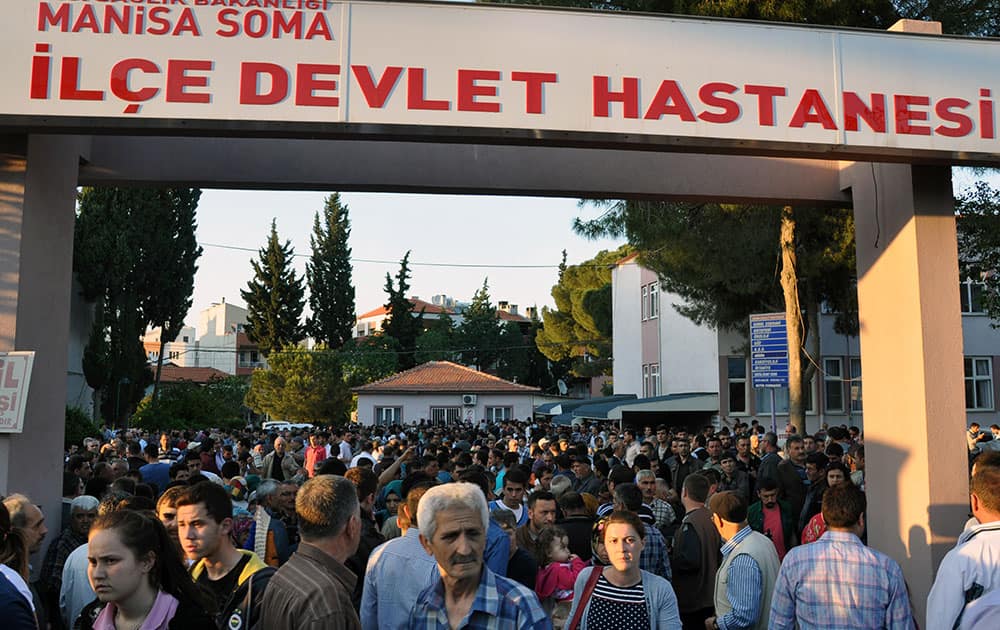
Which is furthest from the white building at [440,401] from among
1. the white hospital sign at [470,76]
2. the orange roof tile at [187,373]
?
the white hospital sign at [470,76]

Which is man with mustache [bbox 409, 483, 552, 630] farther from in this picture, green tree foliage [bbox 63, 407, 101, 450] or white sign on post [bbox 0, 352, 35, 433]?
green tree foliage [bbox 63, 407, 101, 450]

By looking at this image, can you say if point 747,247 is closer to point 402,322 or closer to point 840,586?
point 840,586

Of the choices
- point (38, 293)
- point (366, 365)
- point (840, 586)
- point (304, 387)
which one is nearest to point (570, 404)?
point (366, 365)

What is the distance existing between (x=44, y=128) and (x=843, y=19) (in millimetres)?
10134

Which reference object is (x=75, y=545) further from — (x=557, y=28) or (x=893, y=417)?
(x=893, y=417)

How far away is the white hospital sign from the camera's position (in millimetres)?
6469

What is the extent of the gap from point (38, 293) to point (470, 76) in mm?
3919

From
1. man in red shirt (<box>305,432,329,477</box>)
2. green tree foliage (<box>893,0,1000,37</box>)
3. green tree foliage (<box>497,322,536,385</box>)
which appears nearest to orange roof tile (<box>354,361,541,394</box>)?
green tree foliage (<box>497,322,536,385</box>)

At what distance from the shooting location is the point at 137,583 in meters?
3.38

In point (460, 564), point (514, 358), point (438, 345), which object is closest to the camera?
point (460, 564)

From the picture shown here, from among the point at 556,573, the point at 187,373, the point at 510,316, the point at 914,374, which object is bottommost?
the point at 556,573

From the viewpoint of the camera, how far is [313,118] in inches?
256

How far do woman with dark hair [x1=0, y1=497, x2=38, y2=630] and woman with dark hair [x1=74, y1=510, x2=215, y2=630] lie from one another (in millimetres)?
223

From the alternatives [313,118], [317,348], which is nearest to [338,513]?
[313,118]
